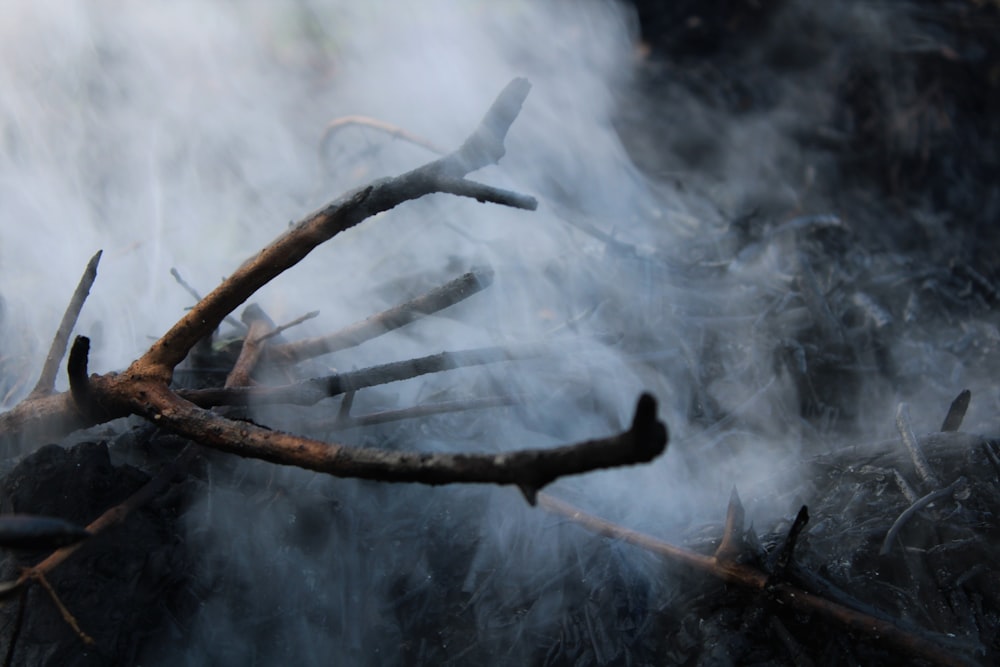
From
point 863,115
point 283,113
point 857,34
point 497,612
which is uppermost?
point 283,113

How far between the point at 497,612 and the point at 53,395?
1316mm

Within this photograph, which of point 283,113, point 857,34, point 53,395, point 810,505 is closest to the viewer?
point 53,395

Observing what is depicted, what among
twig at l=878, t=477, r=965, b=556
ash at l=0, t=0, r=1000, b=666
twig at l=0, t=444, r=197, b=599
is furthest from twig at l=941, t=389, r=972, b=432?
twig at l=0, t=444, r=197, b=599

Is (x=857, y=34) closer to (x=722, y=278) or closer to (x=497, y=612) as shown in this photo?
(x=722, y=278)

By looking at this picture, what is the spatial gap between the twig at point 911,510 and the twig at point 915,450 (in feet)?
0.15

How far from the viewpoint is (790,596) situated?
1725mm

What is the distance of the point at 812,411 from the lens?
8.94ft

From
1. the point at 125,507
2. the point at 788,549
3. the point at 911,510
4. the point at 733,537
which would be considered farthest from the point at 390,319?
the point at 911,510

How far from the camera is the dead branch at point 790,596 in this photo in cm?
160

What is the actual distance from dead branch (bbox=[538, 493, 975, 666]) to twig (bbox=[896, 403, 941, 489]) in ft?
1.83

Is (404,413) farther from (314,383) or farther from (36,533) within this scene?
(36,533)

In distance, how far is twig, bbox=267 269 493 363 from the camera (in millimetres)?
2014

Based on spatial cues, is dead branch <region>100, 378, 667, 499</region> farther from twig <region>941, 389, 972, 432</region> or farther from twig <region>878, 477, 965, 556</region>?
twig <region>941, 389, 972, 432</region>

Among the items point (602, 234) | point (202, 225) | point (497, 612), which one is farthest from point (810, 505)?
point (202, 225)
